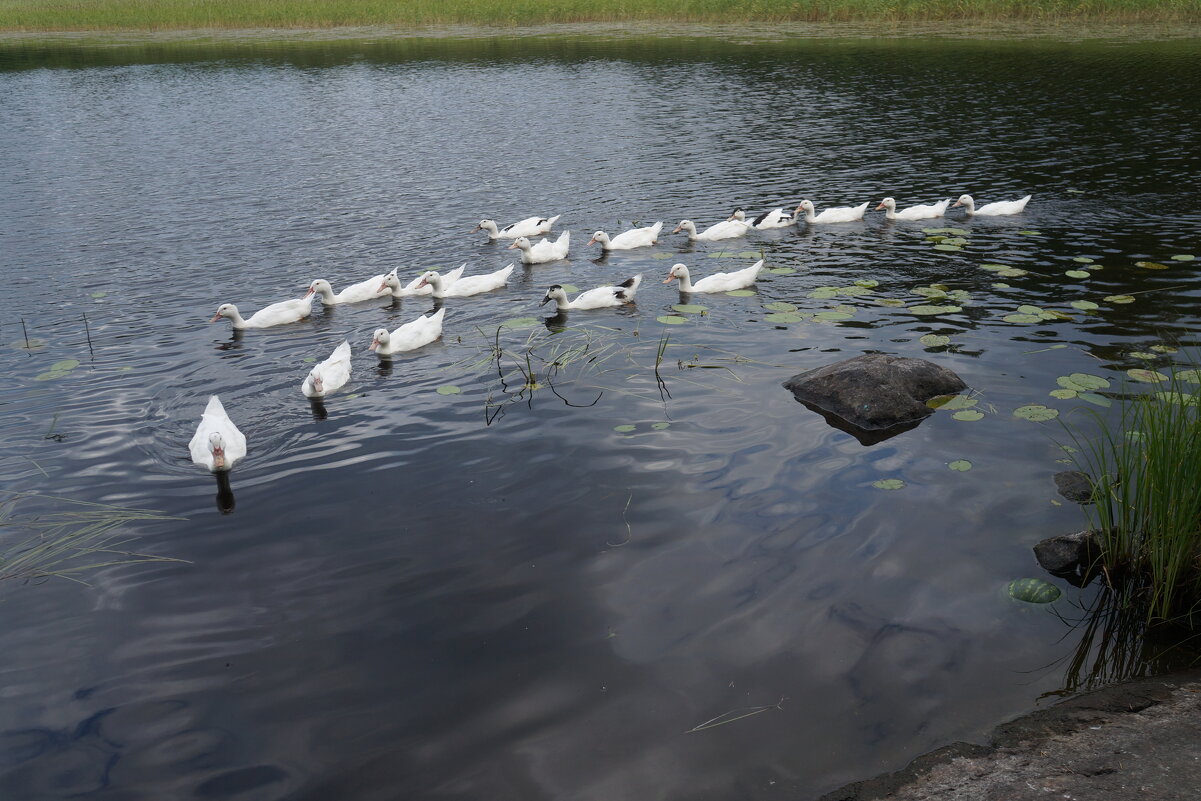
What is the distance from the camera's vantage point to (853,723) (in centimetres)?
584

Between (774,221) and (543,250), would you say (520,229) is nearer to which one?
(543,250)

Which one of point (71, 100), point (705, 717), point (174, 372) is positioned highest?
point (71, 100)

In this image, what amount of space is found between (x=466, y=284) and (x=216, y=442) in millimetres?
6201

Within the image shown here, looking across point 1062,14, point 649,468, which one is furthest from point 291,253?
point 1062,14

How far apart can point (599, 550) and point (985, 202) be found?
14269 millimetres

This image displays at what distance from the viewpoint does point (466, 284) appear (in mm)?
14625

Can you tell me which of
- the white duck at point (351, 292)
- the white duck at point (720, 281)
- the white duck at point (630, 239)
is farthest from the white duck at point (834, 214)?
the white duck at point (351, 292)

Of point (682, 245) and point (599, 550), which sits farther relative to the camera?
point (682, 245)

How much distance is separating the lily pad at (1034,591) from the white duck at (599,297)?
8.02 m

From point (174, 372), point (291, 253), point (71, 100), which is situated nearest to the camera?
point (174, 372)

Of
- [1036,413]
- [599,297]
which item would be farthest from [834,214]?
[1036,413]

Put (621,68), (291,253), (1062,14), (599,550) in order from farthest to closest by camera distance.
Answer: (1062,14) < (621,68) < (291,253) < (599,550)

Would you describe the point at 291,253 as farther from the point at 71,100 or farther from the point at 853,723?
the point at 71,100

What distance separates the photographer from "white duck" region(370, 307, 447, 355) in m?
12.2
